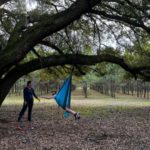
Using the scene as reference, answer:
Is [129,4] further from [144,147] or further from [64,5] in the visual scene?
[144,147]

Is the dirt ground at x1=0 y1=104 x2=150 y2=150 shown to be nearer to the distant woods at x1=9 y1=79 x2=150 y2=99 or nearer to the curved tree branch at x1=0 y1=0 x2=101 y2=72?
the curved tree branch at x1=0 y1=0 x2=101 y2=72

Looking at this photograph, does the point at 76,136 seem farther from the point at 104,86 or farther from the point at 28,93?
the point at 104,86

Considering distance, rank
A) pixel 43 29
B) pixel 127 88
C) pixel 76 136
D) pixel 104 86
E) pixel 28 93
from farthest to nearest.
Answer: pixel 104 86, pixel 127 88, pixel 28 93, pixel 43 29, pixel 76 136

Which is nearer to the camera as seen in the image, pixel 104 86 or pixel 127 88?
pixel 127 88

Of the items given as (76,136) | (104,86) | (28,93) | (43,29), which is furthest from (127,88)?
(76,136)

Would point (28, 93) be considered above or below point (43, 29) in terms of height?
below

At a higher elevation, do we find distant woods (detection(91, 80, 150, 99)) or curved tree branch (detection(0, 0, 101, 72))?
curved tree branch (detection(0, 0, 101, 72))

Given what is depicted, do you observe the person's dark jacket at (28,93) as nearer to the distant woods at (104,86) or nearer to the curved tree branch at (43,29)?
the curved tree branch at (43,29)

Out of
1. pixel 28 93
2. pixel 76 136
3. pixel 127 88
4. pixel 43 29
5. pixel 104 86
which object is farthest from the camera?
pixel 104 86

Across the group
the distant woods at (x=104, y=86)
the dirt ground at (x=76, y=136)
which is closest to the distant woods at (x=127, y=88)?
the distant woods at (x=104, y=86)

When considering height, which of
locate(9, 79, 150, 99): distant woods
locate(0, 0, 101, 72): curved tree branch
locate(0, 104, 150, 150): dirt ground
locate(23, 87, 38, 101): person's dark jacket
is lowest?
locate(0, 104, 150, 150): dirt ground

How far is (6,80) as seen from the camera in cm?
1503

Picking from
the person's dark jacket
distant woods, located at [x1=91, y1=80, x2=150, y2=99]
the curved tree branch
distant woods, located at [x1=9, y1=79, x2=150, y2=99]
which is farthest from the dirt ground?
distant woods, located at [x1=9, y1=79, x2=150, y2=99]

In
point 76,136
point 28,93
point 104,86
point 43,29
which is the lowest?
point 76,136
